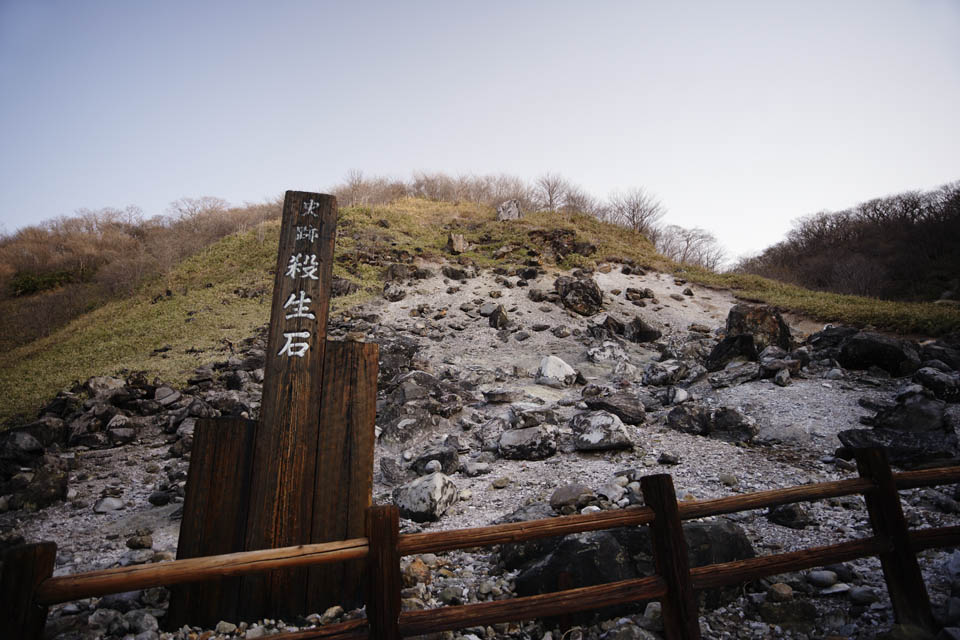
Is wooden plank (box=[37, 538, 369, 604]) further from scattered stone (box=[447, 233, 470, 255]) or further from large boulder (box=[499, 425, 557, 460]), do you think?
scattered stone (box=[447, 233, 470, 255])

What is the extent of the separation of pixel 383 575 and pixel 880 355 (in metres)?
8.39

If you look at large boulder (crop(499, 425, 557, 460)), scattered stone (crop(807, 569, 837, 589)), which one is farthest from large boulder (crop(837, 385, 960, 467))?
large boulder (crop(499, 425, 557, 460))

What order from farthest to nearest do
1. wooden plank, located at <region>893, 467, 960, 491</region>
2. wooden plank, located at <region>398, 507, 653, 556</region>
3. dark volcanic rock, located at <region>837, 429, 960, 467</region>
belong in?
dark volcanic rock, located at <region>837, 429, 960, 467</region> → wooden plank, located at <region>893, 467, 960, 491</region> → wooden plank, located at <region>398, 507, 653, 556</region>

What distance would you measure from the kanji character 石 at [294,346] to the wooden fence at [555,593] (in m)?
1.16

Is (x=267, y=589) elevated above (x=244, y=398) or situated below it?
below

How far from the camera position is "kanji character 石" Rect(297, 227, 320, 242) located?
2777 millimetres

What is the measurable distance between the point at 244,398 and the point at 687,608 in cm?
780

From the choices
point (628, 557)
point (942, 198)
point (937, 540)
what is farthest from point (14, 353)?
point (942, 198)

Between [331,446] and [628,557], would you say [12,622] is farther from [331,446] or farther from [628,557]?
[628,557]

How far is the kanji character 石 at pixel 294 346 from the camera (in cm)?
256

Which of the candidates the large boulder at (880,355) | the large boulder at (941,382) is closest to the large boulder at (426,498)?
the large boulder at (941,382)

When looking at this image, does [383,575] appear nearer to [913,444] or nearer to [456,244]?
[913,444]

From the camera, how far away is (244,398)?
7785 mm

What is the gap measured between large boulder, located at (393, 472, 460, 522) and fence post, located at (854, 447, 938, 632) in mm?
2918
